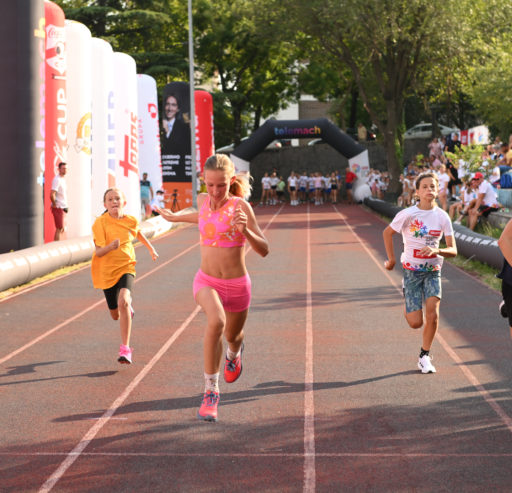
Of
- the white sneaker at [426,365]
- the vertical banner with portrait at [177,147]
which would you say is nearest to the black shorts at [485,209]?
the white sneaker at [426,365]

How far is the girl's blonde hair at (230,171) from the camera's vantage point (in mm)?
6348

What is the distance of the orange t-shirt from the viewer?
8609 mm

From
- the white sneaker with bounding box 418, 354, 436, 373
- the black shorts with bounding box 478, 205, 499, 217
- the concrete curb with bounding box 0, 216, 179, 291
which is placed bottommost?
the white sneaker with bounding box 418, 354, 436, 373

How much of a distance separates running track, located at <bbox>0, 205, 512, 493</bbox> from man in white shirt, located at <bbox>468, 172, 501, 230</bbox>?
8.10 meters

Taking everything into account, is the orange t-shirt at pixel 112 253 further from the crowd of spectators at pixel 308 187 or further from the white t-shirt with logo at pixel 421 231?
the crowd of spectators at pixel 308 187

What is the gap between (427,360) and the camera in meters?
8.16

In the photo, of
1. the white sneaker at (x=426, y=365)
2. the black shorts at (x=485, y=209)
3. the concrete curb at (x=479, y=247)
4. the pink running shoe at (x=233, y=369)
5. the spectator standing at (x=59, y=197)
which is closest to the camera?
the pink running shoe at (x=233, y=369)

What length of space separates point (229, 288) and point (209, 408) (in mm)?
883

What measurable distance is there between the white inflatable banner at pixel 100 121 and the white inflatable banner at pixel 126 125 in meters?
0.55

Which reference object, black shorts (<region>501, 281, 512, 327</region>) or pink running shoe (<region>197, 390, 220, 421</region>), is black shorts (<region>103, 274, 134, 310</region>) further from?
black shorts (<region>501, 281, 512, 327</region>)

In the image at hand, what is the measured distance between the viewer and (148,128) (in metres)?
31.3

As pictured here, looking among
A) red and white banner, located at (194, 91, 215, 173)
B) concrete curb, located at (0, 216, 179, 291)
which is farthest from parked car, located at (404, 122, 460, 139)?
concrete curb, located at (0, 216, 179, 291)

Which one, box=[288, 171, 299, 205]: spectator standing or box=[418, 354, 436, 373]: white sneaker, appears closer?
box=[418, 354, 436, 373]: white sneaker

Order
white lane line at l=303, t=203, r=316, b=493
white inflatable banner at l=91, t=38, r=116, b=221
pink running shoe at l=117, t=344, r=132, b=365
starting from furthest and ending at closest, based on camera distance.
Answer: white inflatable banner at l=91, t=38, r=116, b=221 < pink running shoe at l=117, t=344, r=132, b=365 < white lane line at l=303, t=203, r=316, b=493
